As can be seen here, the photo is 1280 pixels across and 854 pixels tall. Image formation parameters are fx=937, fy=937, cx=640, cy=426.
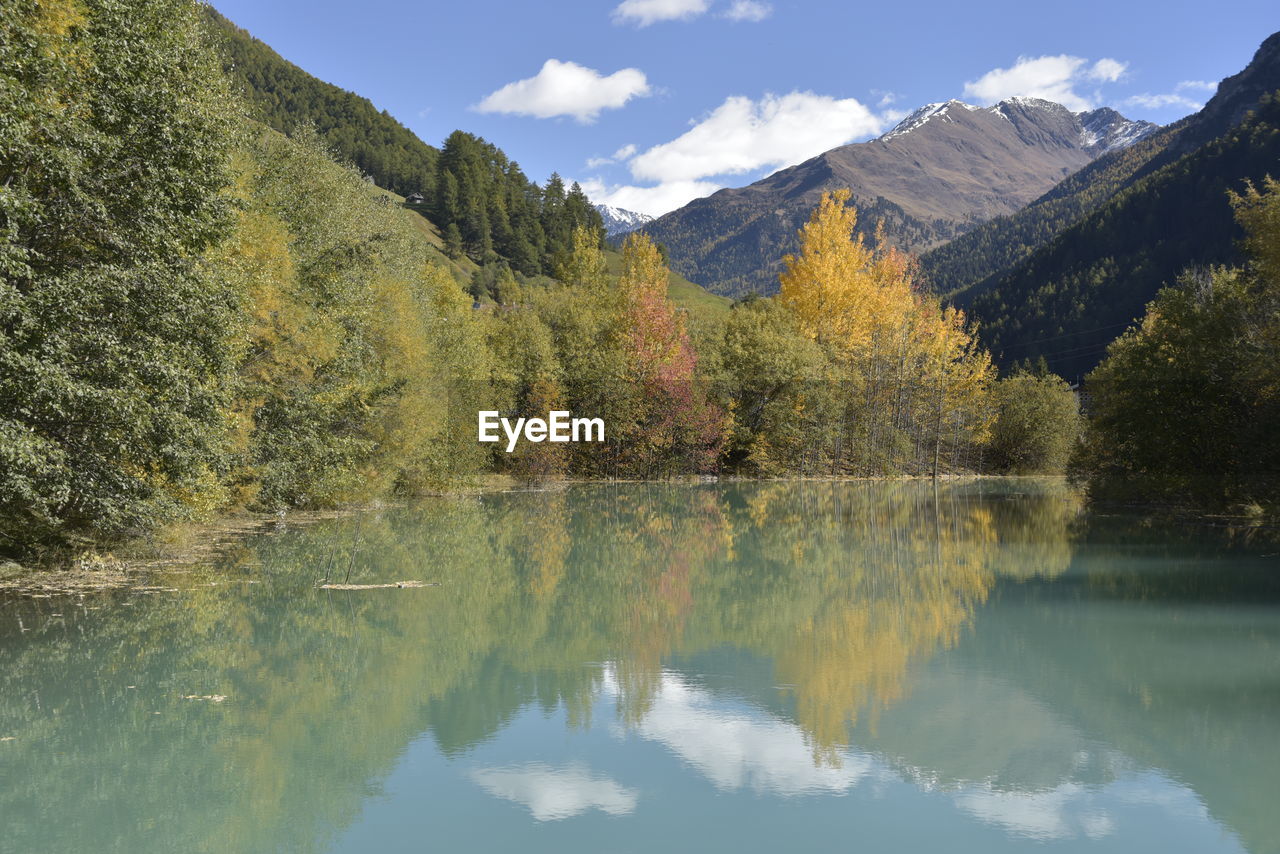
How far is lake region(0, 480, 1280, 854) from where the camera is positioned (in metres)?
6.42

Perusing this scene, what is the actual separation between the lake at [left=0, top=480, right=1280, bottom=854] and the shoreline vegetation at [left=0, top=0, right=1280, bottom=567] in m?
3.11

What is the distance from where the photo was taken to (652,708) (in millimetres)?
9078

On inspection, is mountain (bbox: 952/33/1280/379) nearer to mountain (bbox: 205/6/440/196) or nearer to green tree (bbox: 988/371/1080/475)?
green tree (bbox: 988/371/1080/475)

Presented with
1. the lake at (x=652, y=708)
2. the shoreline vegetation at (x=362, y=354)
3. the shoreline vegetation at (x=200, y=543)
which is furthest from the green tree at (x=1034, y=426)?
the lake at (x=652, y=708)

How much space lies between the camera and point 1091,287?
11031 centimetres

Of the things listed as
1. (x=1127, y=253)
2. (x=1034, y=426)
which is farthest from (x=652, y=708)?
(x=1127, y=253)

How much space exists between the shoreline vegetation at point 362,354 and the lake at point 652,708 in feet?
10.2

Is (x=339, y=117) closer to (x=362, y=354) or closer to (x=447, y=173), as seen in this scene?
(x=447, y=173)

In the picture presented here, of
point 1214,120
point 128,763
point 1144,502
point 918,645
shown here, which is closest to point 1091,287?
point 1214,120

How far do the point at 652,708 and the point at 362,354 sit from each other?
21.5m

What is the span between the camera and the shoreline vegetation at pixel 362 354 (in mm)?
12719

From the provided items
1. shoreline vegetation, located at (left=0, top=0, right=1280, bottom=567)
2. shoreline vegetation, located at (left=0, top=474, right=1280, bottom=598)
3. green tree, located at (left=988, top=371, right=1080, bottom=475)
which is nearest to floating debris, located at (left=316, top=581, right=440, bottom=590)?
shoreline vegetation, located at (left=0, top=474, right=1280, bottom=598)

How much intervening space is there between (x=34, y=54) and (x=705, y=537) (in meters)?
16.5

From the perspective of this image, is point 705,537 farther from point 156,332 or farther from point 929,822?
point 929,822
